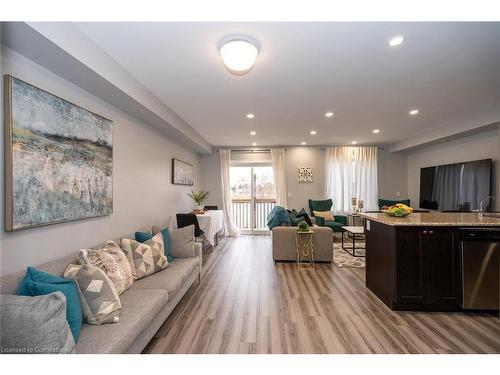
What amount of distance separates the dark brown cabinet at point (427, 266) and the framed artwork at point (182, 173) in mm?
3948

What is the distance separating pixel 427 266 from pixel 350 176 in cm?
451

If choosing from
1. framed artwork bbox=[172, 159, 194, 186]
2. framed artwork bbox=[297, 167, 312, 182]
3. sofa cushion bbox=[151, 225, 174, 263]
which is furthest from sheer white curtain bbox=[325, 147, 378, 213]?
sofa cushion bbox=[151, 225, 174, 263]

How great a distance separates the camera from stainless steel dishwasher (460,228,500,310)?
2369mm

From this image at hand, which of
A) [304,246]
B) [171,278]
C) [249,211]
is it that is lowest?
[304,246]

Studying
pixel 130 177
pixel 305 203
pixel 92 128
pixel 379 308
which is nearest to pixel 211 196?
pixel 305 203

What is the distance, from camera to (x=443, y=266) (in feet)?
8.00

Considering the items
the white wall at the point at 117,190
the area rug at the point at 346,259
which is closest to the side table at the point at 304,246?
the area rug at the point at 346,259

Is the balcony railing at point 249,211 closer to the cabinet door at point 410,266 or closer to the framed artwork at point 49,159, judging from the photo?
the cabinet door at point 410,266

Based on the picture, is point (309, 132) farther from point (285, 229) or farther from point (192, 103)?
point (192, 103)

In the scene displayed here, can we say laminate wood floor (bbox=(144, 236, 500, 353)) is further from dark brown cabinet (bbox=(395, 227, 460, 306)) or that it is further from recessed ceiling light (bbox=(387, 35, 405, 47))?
recessed ceiling light (bbox=(387, 35, 405, 47))

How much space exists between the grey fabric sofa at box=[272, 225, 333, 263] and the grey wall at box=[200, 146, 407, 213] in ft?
9.08

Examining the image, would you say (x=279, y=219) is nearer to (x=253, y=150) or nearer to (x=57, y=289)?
(x=253, y=150)

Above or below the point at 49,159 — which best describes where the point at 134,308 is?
below

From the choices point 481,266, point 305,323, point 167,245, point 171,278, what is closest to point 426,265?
point 481,266
